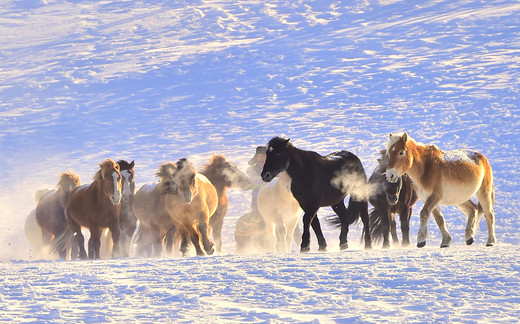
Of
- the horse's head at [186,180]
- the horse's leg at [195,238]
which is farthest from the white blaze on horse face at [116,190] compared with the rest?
the horse's leg at [195,238]

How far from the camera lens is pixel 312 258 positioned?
11938mm

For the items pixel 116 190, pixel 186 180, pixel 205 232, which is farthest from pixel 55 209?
pixel 186 180

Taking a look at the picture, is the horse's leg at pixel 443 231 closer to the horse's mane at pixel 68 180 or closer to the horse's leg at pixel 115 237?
the horse's leg at pixel 115 237

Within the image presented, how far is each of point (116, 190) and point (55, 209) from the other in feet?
14.1

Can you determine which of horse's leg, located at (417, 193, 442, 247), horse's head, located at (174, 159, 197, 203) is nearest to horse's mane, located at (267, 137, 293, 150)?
horse's head, located at (174, 159, 197, 203)

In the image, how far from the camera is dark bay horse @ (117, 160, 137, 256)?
1578 cm

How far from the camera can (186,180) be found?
45.8 feet

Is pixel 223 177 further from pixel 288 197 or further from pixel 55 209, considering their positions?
pixel 55 209

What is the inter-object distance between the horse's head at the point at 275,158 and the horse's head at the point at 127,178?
3222 mm

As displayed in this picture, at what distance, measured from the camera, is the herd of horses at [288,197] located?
12.9m

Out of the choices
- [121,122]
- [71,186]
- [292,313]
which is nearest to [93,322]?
[292,313]

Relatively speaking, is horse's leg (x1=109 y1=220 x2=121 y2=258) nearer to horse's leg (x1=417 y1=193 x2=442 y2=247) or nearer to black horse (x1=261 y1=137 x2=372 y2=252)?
black horse (x1=261 y1=137 x2=372 y2=252)

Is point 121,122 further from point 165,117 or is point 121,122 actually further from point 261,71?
point 261,71

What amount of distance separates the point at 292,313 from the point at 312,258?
355 cm
